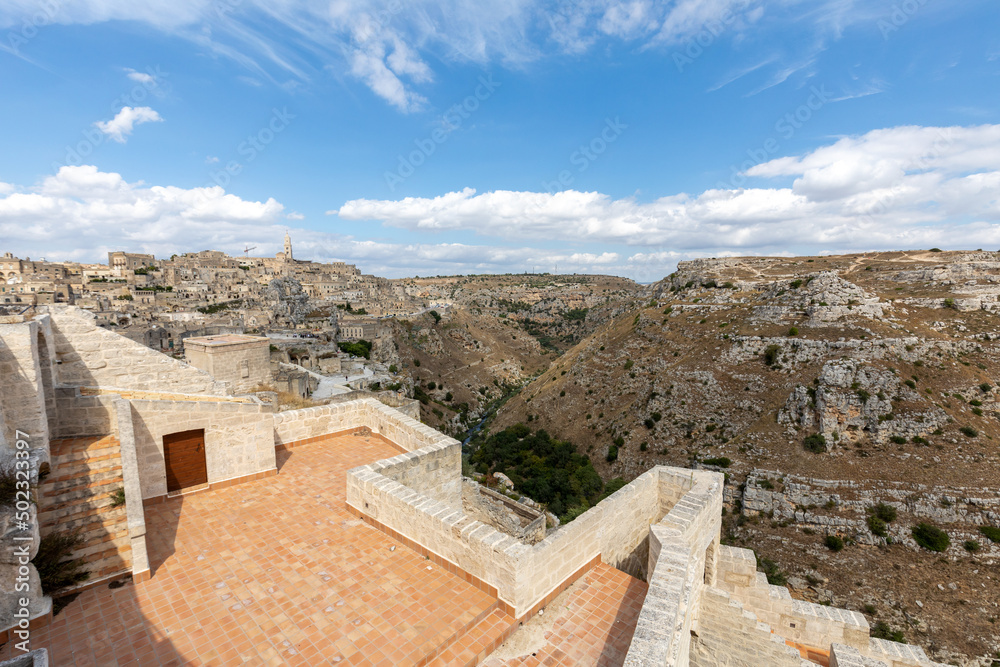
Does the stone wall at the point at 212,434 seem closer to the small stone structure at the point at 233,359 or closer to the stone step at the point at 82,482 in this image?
the stone step at the point at 82,482

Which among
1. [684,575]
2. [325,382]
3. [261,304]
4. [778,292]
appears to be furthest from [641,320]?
[261,304]

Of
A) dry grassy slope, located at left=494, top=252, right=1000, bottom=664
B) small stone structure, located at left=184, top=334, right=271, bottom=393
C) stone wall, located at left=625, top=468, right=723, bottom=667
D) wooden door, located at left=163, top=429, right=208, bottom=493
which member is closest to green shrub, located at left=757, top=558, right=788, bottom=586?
dry grassy slope, located at left=494, top=252, right=1000, bottom=664

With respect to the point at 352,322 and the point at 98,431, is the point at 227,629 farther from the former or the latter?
the point at 352,322

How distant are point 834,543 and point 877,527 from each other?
2.11 m

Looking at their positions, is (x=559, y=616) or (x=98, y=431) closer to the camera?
(x=559, y=616)

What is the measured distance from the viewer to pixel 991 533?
17984mm

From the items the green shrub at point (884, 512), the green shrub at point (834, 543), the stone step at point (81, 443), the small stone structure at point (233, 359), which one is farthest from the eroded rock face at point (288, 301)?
the green shrub at point (884, 512)

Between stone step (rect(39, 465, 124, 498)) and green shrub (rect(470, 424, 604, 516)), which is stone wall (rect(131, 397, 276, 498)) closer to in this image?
stone step (rect(39, 465, 124, 498))

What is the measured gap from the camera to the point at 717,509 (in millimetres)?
7184

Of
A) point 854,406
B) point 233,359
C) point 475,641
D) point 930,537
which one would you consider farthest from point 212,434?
point 854,406

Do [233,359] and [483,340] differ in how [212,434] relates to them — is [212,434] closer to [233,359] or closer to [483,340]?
[233,359]

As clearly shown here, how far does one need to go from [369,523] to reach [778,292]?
40.1 m

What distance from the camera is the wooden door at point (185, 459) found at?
593 cm

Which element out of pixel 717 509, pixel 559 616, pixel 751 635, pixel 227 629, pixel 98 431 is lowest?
pixel 751 635
